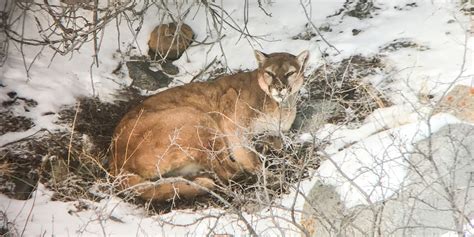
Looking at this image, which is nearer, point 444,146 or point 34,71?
point 444,146

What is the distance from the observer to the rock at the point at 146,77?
8875mm

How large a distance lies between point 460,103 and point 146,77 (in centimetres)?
399

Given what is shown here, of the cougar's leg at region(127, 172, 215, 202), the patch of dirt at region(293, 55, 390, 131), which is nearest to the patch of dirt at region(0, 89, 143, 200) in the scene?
the cougar's leg at region(127, 172, 215, 202)

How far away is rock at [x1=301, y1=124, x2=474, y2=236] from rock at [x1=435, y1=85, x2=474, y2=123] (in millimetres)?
378

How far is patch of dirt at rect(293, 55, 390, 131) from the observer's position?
7641 mm

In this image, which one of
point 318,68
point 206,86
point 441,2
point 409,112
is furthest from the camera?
point 441,2

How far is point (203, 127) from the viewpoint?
7191mm

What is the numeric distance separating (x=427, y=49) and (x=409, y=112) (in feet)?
5.62

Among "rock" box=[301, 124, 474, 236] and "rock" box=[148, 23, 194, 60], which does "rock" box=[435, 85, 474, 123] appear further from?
"rock" box=[148, 23, 194, 60]

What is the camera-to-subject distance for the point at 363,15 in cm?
988

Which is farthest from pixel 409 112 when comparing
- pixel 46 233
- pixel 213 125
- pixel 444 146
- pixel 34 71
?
pixel 34 71

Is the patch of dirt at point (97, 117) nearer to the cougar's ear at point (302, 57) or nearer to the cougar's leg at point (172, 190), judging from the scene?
the cougar's leg at point (172, 190)

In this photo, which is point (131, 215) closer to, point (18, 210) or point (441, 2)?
point (18, 210)

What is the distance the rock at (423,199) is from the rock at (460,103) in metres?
0.38
